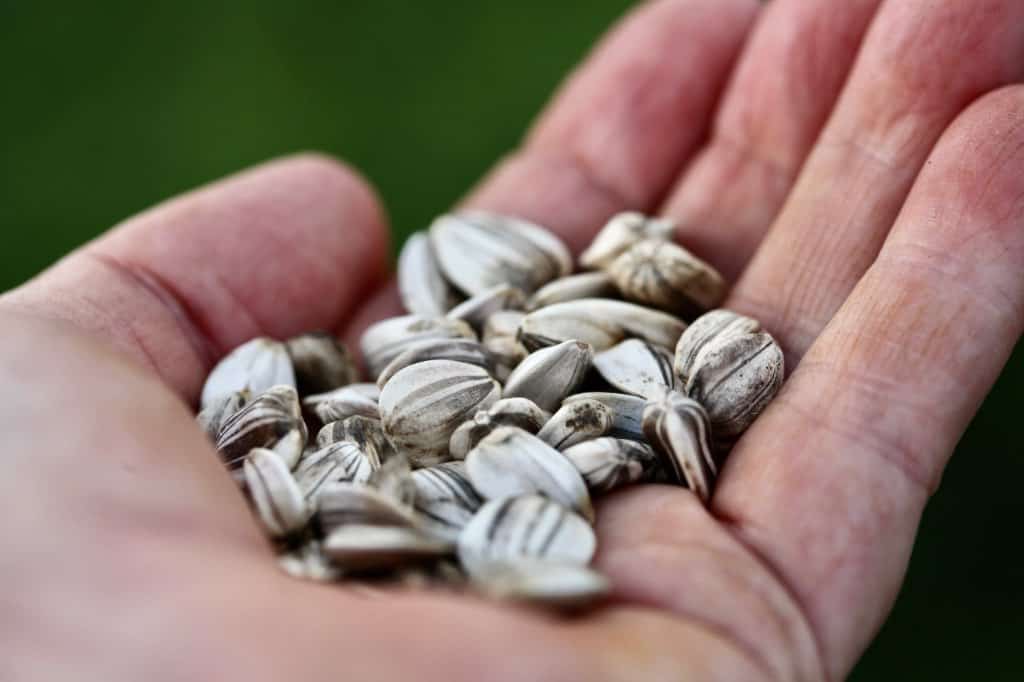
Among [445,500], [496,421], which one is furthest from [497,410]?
[445,500]

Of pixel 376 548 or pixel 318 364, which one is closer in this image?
pixel 376 548

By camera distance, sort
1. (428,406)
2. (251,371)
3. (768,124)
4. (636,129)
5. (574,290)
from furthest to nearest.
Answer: (636,129), (768,124), (574,290), (251,371), (428,406)

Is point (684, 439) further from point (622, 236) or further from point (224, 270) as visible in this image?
point (224, 270)

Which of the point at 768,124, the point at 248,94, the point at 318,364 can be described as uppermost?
the point at 768,124

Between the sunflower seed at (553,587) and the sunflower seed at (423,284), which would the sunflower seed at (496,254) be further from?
the sunflower seed at (553,587)

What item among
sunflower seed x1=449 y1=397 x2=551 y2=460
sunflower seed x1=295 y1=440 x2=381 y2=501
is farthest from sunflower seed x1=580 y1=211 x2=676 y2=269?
sunflower seed x1=295 y1=440 x2=381 y2=501

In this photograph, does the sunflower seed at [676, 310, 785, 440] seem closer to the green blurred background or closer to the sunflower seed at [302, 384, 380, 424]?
the sunflower seed at [302, 384, 380, 424]

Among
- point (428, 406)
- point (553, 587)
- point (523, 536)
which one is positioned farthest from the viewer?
point (428, 406)
